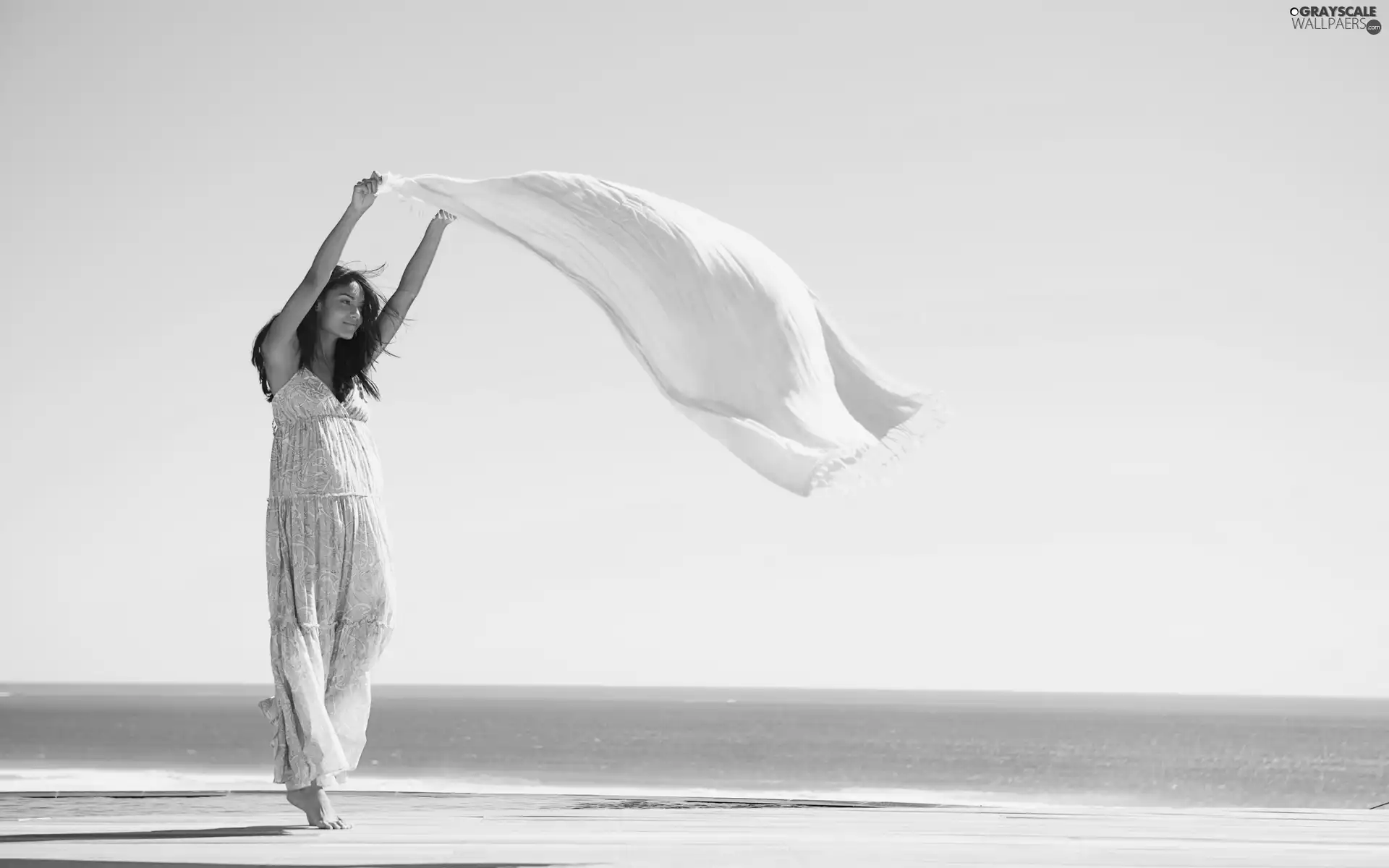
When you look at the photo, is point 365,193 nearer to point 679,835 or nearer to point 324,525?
point 324,525

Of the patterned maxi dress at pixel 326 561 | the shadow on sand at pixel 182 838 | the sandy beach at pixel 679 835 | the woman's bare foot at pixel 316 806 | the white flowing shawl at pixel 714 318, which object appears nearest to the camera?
the shadow on sand at pixel 182 838

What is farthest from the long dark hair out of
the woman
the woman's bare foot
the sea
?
the sea

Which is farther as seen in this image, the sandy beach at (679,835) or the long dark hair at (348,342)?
the long dark hair at (348,342)

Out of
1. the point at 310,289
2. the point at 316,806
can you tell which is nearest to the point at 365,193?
the point at 310,289

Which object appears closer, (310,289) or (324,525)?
(310,289)

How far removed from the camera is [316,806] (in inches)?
142

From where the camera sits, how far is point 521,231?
12.3 feet

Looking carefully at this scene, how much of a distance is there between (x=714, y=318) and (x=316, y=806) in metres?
1.73

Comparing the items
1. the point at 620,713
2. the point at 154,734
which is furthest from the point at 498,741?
the point at 620,713

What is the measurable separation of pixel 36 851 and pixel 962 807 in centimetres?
273

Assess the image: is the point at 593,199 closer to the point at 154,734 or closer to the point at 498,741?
the point at 498,741

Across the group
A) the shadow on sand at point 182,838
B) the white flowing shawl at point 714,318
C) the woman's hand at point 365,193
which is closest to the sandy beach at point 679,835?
the shadow on sand at point 182,838

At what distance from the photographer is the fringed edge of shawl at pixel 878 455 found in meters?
3.14

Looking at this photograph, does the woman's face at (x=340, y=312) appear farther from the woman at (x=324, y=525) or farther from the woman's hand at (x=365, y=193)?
the woman's hand at (x=365, y=193)
